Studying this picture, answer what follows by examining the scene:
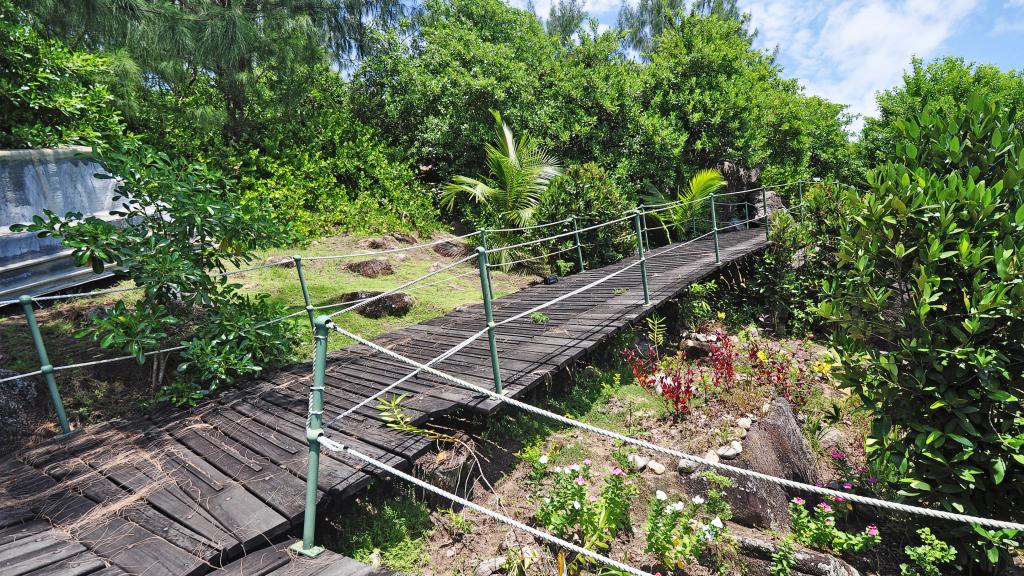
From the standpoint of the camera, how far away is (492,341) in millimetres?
3852

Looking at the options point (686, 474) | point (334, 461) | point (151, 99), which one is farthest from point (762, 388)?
point (151, 99)

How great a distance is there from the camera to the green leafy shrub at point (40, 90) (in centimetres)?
575

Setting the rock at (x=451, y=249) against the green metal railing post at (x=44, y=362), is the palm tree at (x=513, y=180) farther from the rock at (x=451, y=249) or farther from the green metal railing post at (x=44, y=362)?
the green metal railing post at (x=44, y=362)

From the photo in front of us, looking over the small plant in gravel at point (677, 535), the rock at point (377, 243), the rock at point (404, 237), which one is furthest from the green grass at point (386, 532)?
the rock at point (404, 237)

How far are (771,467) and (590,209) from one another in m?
5.45

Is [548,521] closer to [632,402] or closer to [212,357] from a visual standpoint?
[632,402]

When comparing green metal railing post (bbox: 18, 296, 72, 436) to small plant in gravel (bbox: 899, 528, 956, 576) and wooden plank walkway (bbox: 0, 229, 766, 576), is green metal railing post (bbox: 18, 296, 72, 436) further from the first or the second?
→ small plant in gravel (bbox: 899, 528, 956, 576)

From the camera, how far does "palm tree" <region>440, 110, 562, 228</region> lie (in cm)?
1084

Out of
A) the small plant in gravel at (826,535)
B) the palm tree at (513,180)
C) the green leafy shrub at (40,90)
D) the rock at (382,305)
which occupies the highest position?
the green leafy shrub at (40,90)

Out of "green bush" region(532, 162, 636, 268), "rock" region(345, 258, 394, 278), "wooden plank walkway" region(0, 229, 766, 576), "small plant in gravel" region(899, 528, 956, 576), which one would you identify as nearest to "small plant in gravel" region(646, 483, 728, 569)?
"small plant in gravel" region(899, 528, 956, 576)

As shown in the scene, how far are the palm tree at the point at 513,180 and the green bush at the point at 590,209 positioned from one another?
3.09ft

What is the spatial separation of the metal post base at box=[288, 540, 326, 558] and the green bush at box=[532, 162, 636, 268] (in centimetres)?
685

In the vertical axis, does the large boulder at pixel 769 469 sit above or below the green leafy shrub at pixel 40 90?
below

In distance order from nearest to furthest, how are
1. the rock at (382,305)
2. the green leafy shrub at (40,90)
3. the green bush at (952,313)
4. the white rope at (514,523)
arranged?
the white rope at (514,523), the green bush at (952,313), the green leafy shrub at (40,90), the rock at (382,305)
